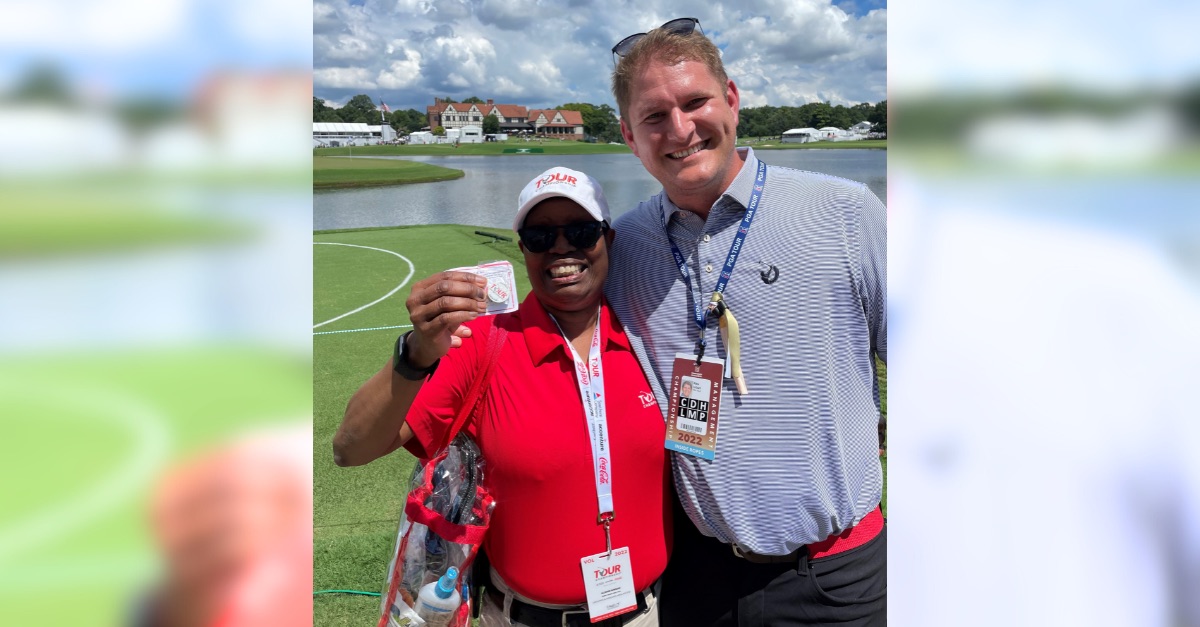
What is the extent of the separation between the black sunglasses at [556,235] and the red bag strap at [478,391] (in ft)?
1.08

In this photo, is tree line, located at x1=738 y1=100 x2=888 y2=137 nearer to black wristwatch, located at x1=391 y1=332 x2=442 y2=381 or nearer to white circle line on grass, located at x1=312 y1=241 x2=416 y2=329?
black wristwatch, located at x1=391 y1=332 x2=442 y2=381

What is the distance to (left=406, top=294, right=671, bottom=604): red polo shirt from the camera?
7.30 feet

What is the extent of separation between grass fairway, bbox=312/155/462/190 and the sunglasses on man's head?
172ft

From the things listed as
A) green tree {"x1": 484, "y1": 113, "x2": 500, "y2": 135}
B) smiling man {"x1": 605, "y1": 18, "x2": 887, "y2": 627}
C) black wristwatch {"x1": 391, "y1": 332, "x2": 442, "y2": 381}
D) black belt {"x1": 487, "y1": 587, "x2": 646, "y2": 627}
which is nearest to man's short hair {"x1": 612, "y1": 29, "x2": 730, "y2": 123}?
smiling man {"x1": 605, "y1": 18, "x2": 887, "y2": 627}

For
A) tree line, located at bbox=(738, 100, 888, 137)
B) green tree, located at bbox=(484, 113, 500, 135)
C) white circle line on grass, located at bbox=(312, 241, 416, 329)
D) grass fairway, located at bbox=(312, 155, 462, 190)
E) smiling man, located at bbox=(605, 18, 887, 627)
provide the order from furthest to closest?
1. green tree, located at bbox=(484, 113, 500, 135)
2. grass fairway, located at bbox=(312, 155, 462, 190)
3. white circle line on grass, located at bbox=(312, 241, 416, 329)
4. smiling man, located at bbox=(605, 18, 887, 627)
5. tree line, located at bbox=(738, 100, 888, 137)

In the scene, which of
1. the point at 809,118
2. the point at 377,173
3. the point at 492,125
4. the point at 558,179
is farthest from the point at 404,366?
the point at 492,125
